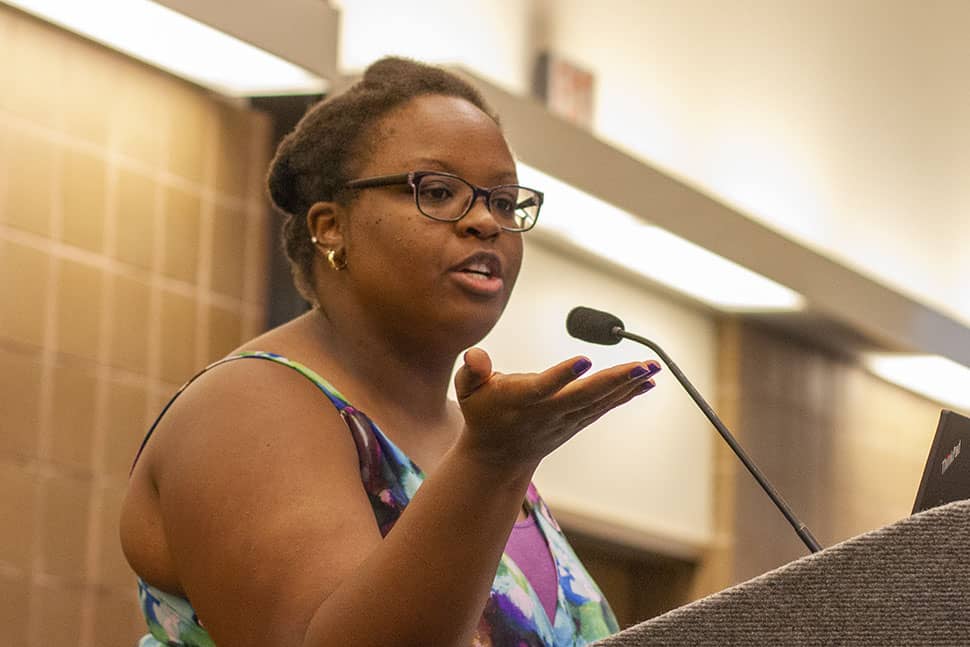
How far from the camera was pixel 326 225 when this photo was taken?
1.87 m

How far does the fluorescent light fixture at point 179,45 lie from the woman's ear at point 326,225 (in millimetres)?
1831

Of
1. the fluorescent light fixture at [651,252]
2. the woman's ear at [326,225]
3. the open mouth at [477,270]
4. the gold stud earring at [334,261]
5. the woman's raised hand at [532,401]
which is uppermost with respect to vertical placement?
the woman's raised hand at [532,401]

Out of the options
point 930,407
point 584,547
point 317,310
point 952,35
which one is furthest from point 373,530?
point 930,407

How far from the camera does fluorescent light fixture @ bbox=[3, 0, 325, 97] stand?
369 centimetres

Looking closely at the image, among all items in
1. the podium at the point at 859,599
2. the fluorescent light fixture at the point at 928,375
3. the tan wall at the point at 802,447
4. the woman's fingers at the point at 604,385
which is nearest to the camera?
the podium at the point at 859,599

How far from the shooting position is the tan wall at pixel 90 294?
145 inches

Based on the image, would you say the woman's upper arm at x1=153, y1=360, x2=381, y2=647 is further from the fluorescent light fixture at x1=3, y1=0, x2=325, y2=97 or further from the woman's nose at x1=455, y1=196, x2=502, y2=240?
the fluorescent light fixture at x1=3, y1=0, x2=325, y2=97

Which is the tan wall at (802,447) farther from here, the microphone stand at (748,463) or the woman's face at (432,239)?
the woman's face at (432,239)

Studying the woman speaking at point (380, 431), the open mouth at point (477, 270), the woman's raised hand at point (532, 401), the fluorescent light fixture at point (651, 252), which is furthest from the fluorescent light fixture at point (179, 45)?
the woman's raised hand at point (532, 401)

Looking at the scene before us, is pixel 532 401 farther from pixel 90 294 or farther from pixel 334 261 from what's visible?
pixel 90 294

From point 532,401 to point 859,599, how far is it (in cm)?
31

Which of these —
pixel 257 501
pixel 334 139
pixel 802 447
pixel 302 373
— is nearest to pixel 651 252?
pixel 802 447

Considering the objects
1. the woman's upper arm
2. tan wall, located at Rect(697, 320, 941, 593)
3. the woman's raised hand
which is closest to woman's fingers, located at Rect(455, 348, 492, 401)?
the woman's raised hand

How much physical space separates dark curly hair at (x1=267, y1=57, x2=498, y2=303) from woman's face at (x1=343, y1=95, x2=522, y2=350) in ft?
0.07
